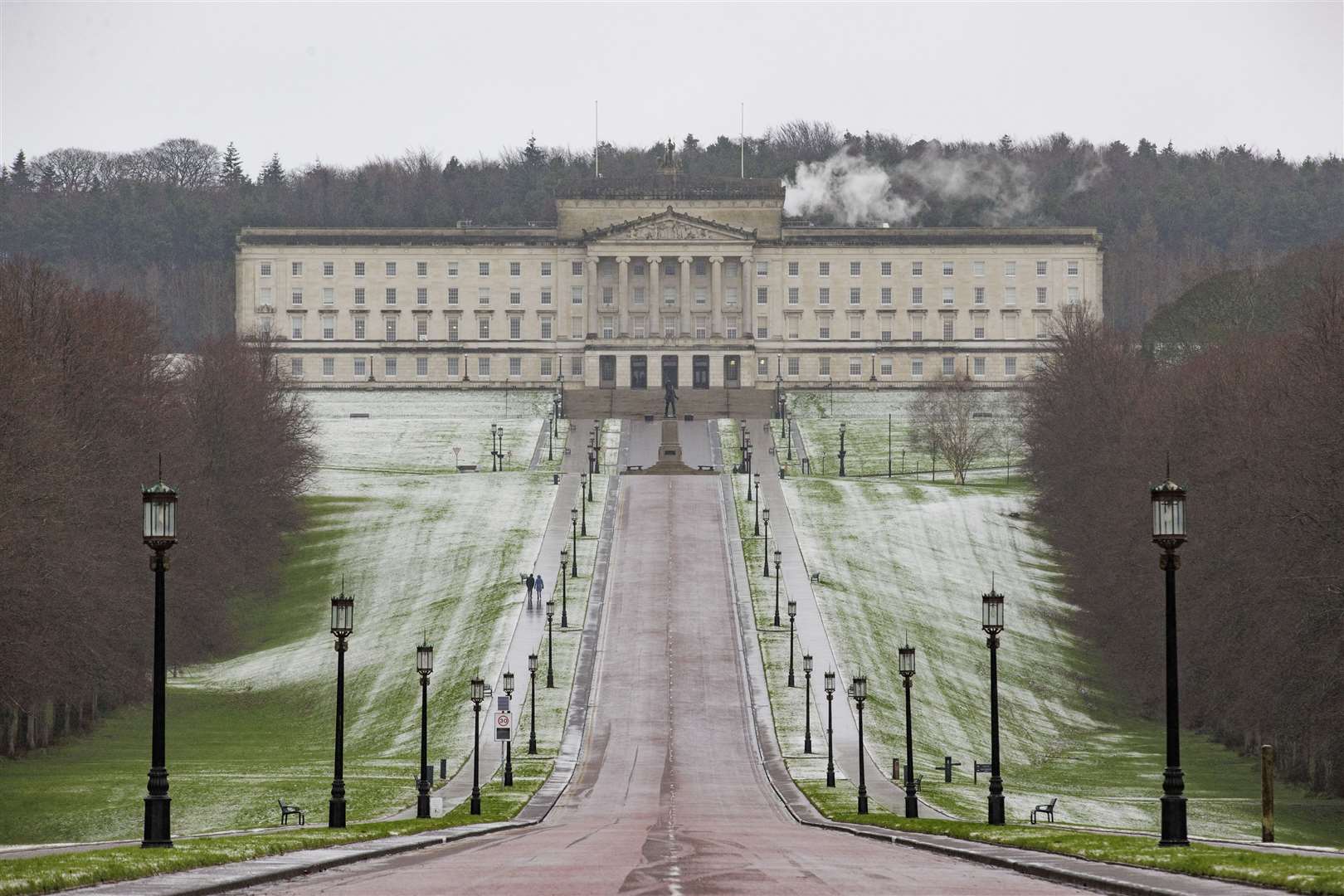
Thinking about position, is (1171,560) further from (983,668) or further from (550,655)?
(983,668)

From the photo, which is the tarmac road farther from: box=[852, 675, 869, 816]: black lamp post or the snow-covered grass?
the snow-covered grass

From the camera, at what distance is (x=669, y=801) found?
5131cm

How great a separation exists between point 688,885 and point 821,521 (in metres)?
91.2

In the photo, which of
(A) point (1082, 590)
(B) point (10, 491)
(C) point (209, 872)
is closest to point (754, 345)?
(A) point (1082, 590)

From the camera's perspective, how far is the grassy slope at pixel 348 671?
53.8 metres

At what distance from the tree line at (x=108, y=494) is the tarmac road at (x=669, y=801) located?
14.9m

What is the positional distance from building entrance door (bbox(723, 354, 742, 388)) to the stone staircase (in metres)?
6.77

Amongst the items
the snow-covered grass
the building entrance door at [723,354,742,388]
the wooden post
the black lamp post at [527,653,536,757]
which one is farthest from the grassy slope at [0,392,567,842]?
the building entrance door at [723,354,742,388]

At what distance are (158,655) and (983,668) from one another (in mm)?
56805

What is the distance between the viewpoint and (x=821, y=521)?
115250 millimetres

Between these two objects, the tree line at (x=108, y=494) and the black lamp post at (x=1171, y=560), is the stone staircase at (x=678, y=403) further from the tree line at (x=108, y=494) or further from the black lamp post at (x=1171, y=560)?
the black lamp post at (x=1171, y=560)

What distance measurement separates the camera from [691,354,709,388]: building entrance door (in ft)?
627

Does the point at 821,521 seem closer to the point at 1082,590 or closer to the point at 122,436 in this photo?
the point at 1082,590

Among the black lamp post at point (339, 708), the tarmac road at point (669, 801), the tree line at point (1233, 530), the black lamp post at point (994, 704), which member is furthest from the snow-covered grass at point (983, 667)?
the black lamp post at point (339, 708)
